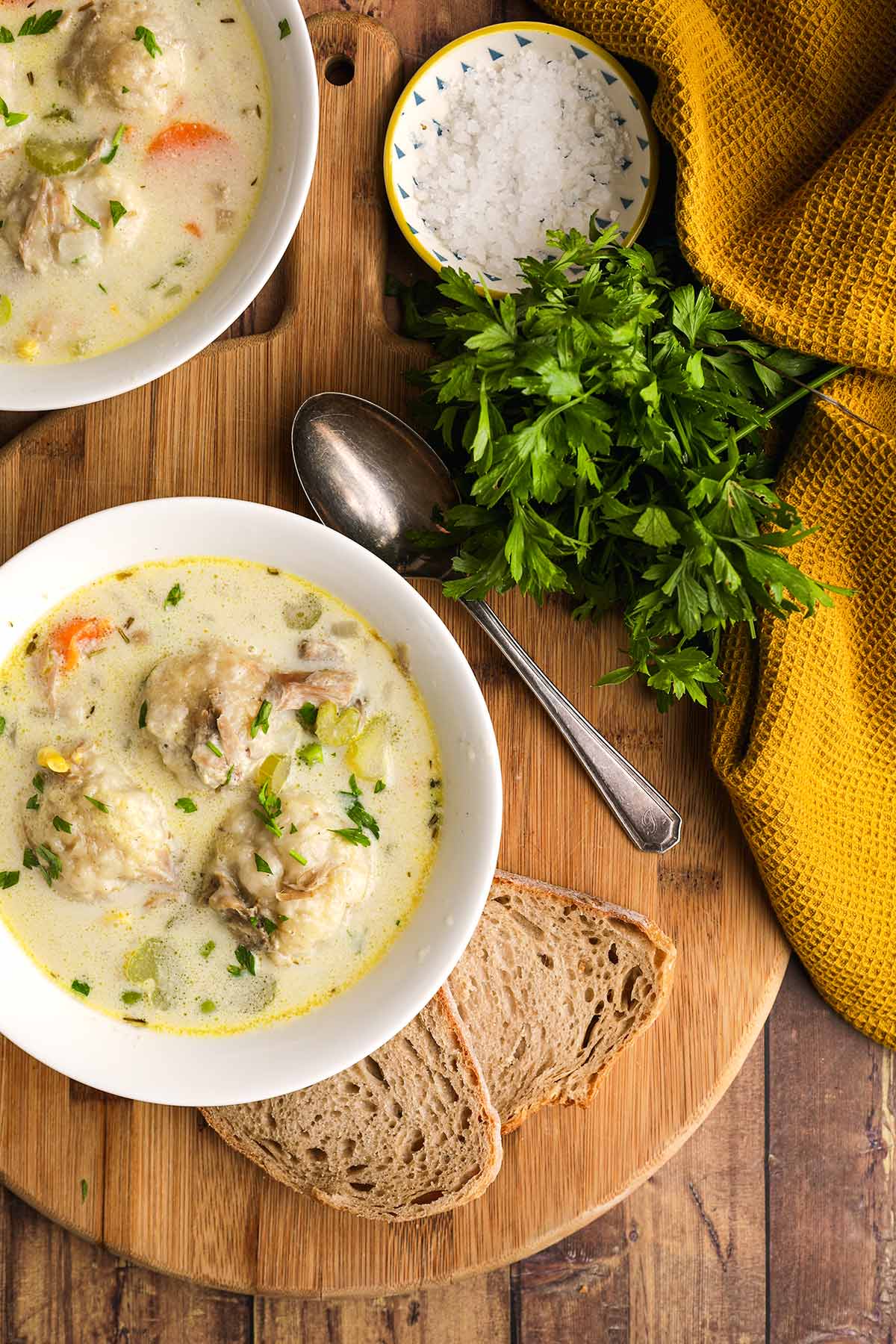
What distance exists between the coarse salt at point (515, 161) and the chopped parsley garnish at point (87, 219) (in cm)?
92

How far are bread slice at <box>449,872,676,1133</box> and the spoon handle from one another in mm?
239

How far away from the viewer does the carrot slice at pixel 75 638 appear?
269 centimetres

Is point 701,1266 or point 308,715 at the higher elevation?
point 308,715

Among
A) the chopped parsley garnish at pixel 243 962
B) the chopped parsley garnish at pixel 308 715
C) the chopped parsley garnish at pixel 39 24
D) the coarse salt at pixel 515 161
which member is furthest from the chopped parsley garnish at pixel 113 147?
the chopped parsley garnish at pixel 243 962

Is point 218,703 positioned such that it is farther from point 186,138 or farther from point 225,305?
point 186,138

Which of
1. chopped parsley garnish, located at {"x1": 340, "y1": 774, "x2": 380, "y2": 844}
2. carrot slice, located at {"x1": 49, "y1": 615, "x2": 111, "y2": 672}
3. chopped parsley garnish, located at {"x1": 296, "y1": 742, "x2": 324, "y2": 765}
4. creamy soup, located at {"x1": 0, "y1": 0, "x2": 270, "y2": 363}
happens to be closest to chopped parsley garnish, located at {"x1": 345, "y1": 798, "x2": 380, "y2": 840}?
chopped parsley garnish, located at {"x1": 340, "y1": 774, "x2": 380, "y2": 844}

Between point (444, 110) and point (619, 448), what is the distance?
112cm

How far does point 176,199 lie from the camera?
8.64 feet

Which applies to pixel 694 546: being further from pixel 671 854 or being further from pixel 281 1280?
pixel 281 1280

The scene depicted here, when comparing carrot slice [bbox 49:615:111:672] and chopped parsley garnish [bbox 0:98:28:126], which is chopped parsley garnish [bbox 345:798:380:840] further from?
chopped parsley garnish [bbox 0:98:28:126]

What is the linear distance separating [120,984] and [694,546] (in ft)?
5.90

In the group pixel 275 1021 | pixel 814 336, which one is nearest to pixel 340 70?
pixel 814 336

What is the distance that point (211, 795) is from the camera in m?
2.70

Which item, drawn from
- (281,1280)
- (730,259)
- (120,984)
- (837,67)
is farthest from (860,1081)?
(837,67)
